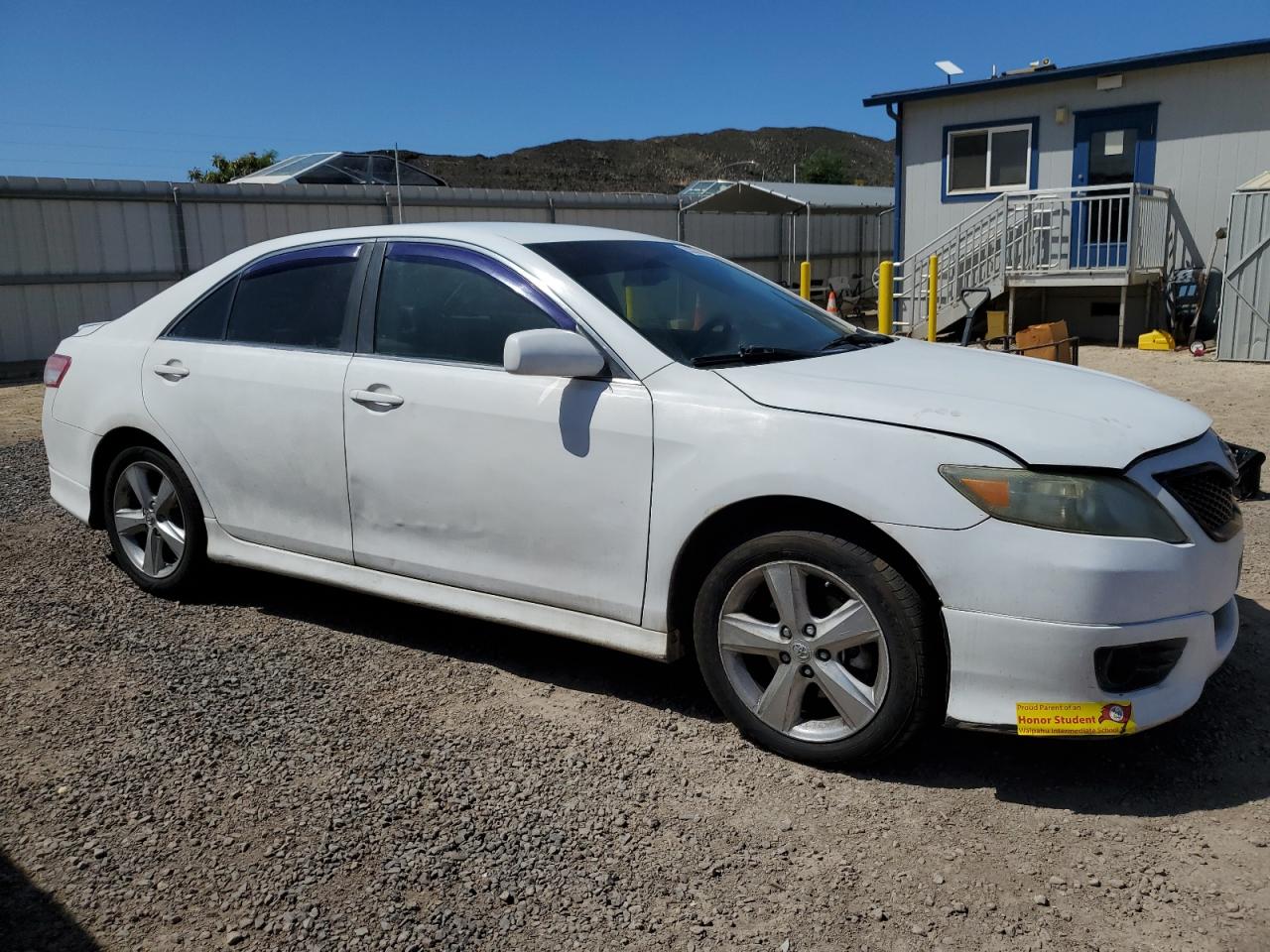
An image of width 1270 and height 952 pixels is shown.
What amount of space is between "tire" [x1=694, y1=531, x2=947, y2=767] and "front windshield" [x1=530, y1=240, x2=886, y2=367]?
78 centimetres

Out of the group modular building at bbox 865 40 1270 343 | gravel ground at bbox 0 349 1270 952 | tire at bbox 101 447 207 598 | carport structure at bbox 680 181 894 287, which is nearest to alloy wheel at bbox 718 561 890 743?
gravel ground at bbox 0 349 1270 952

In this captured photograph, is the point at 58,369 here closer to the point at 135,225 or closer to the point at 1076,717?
the point at 1076,717

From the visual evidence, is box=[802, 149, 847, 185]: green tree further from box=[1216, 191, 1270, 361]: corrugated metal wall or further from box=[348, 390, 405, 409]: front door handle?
box=[348, 390, 405, 409]: front door handle

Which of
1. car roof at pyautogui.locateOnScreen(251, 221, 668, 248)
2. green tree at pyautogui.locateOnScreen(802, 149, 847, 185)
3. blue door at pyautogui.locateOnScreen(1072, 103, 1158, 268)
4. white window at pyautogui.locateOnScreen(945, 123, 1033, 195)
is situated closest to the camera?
car roof at pyautogui.locateOnScreen(251, 221, 668, 248)

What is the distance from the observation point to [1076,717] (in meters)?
2.92

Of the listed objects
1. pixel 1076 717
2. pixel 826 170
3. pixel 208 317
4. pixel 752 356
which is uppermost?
pixel 826 170

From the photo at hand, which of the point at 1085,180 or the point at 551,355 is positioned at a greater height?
the point at 1085,180

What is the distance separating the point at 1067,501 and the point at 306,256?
311cm

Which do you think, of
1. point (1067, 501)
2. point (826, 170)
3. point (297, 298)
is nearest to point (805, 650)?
point (1067, 501)

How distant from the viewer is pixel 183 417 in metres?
4.59

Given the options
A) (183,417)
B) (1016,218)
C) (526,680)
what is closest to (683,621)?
(526,680)

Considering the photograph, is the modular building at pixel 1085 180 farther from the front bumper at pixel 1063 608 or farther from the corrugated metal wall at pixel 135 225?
the front bumper at pixel 1063 608

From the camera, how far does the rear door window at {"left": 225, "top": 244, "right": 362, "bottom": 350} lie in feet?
14.1

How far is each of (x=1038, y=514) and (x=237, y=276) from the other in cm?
342
